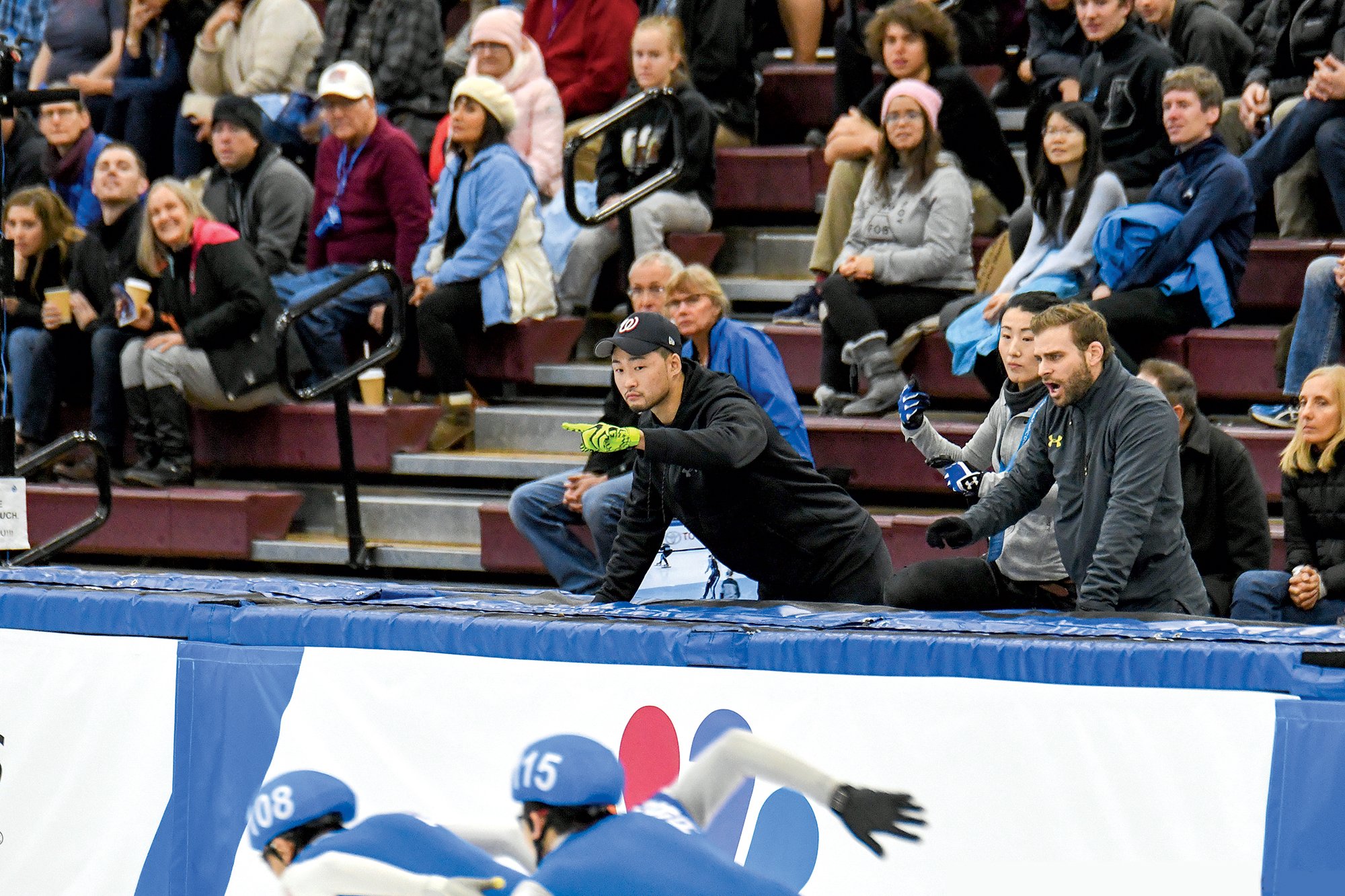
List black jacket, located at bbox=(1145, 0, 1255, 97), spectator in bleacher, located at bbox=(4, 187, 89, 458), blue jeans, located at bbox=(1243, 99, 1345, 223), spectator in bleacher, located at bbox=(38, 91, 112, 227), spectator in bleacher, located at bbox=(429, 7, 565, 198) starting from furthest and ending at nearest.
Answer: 1. spectator in bleacher, located at bbox=(38, 91, 112, 227)
2. spectator in bleacher, located at bbox=(4, 187, 89, 458)
3. spectator in bleacher, located at bbox=(429, 7, 565, 198)
4. black jacket, located at bbox=(1145, 0, 1255, 97)
5. blue jeans, located at bbox=(1243, 99, 1345, 223)

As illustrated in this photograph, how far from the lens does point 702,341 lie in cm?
584

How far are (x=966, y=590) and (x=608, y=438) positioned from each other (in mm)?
1309

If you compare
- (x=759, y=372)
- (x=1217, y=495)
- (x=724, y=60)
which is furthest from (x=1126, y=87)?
(x=759, y=372)

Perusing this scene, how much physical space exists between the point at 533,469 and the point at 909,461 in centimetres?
175

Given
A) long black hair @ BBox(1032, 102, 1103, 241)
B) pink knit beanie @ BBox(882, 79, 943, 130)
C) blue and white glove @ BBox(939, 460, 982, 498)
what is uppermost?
pink knit beanie @ BBox(882, 79, 943, 130)

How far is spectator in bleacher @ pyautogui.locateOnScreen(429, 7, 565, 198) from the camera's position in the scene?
26.9ft

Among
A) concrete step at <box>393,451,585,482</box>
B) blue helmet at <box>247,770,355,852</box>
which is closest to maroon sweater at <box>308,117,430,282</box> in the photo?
concrete step at <box>393,451,585,482</box>

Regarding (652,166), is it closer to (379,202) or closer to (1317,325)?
(379,202)

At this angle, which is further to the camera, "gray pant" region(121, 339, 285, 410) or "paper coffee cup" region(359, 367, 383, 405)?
"paper coffee cup" region(359, 367, 383, 405)

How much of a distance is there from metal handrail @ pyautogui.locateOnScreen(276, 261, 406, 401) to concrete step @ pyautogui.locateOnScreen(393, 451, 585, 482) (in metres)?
0.48

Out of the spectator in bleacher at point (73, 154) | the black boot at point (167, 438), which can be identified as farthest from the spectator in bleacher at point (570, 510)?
the spectator in bleacher at point (73, 154)

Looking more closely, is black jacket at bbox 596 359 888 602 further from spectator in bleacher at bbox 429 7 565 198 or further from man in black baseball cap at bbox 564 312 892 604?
spectator in bleacher at bbox 429 7 565 198

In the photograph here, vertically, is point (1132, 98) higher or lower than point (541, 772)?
higher

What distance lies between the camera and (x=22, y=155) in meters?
9.64
